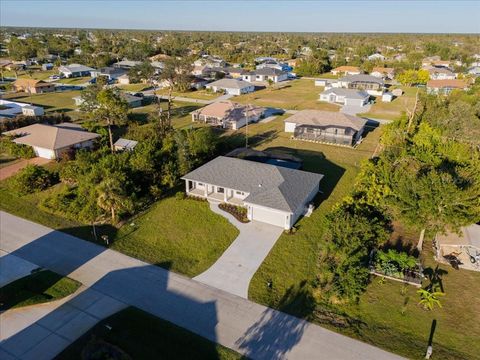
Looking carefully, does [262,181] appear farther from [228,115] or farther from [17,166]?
[17,166]

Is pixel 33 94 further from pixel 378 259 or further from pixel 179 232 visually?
pixel 378 259

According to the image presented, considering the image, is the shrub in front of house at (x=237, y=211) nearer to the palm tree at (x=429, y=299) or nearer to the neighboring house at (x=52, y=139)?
the palm tree at (x=429, y=299)

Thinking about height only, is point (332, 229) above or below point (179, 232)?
above

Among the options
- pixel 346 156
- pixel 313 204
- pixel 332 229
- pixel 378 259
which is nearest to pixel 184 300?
pixel 332 229

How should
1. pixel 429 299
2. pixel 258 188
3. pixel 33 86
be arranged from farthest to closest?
pixel 33 86 → pixel 258 188 → pixel 429 299

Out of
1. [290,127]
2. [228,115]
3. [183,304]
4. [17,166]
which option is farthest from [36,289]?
[290,127]

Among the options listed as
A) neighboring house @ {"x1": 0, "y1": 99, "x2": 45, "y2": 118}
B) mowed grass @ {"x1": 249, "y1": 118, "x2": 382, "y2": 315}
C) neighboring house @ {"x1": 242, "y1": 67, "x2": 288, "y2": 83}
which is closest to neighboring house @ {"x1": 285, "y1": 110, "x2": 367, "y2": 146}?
mowed grass @ {"x1": 249, "y1": 118, "x2": 382, "y2": 315}
